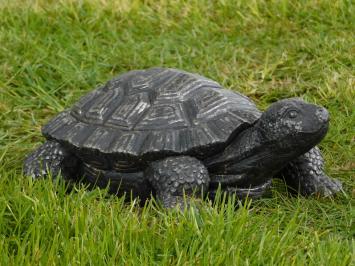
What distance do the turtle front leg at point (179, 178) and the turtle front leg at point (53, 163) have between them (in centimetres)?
64

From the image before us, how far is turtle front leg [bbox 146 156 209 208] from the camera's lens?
3.46 meters

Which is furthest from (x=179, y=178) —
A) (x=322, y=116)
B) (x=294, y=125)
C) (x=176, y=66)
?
(x=176, y=66)

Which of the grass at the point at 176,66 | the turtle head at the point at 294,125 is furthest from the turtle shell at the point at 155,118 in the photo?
the grass at the point at 176,66

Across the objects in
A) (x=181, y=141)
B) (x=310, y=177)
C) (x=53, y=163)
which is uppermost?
(x=181, y=141)

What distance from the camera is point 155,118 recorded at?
3641 millimetres

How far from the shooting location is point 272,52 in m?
5.96

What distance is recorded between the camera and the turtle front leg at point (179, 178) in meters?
3.46

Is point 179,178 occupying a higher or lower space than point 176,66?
higher

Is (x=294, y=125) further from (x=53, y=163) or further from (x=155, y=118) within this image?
(x=53, y=163)

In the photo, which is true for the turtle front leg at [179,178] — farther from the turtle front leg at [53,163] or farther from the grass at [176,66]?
the turtle front leg at [53,163]

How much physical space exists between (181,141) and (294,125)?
561 mm

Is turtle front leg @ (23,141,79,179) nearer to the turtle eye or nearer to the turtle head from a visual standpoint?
the turtle head

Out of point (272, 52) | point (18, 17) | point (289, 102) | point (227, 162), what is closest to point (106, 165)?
point (227, 162)

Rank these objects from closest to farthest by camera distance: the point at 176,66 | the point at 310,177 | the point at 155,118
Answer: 1. the point at 155,118
2. the point at 310,177
3. the point at 176,66
